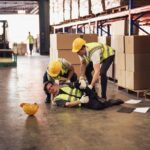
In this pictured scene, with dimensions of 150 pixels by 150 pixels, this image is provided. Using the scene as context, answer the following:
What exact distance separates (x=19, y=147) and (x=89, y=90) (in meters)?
2.31

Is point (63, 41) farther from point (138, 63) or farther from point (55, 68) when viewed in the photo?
point (55, 68)

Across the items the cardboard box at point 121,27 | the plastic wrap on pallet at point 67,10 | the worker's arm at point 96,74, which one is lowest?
the worker's arm at point 96,74

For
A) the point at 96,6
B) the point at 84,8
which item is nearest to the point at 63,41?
the point at 96,6

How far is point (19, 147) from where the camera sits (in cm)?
435

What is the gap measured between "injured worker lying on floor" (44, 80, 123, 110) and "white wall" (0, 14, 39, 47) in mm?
29974

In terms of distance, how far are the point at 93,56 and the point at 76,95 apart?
2.55 feet

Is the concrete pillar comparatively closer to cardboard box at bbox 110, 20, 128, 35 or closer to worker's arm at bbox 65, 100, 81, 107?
cardboard box at bbox 110, 20, 128, 35

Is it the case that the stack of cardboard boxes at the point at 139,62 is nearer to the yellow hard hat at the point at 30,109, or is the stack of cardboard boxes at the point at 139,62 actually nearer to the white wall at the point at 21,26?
the yellow hard hat at the point at 30,109

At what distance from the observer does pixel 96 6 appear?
996 centimetres

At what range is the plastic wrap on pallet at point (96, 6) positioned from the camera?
956 centimetres

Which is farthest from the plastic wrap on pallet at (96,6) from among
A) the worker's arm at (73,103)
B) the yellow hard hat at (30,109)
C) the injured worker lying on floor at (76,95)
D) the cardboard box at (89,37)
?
the yellow hard hat at (30,109)

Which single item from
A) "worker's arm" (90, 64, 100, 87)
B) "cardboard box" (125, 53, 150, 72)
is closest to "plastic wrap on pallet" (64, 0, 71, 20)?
"cardboard box" (125, 53, 150, 72)

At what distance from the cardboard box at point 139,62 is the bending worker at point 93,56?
499mm

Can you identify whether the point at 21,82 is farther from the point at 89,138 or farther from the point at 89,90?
the point at 89,138
